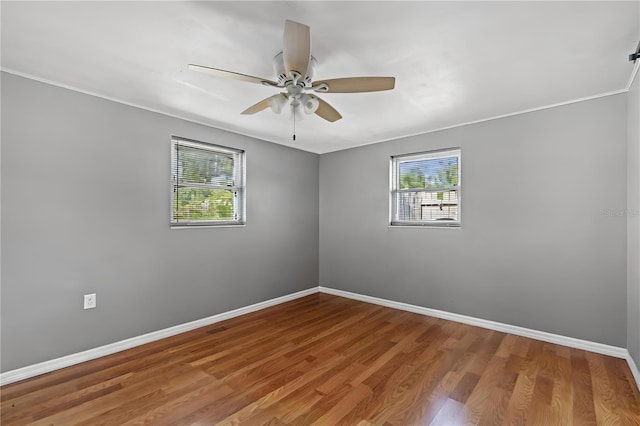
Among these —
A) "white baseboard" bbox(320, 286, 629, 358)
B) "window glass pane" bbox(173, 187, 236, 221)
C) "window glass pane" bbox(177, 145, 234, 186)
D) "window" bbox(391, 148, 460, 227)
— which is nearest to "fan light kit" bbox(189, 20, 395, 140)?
"window glass pane" bbox(177, 145, 234, 186)

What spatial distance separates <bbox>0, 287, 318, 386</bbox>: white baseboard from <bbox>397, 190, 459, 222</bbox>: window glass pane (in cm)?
234

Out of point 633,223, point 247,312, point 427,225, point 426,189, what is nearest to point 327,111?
point 426,189

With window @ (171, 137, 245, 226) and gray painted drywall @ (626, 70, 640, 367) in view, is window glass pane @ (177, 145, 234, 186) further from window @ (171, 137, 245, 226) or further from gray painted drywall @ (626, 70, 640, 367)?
gray painted drywall @ (626, 70, 640, 367)

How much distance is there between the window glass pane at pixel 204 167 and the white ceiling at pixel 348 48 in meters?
0.60

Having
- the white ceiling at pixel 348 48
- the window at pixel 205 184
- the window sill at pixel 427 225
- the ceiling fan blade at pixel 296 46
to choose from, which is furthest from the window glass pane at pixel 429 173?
the ceiling fan blade at pixel 296 46

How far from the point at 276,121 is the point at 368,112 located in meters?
1.04

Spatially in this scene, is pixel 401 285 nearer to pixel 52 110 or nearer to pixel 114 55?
pixel 114 55

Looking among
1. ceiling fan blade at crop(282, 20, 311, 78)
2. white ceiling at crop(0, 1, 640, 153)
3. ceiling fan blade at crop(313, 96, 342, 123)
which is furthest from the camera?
ceiling fan blade at crop(313, 96, 342, 123)

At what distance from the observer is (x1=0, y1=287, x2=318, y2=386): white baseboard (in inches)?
87.6

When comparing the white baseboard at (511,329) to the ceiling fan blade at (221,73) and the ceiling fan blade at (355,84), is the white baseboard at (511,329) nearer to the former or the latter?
the ceiling fan blade at (355,84)

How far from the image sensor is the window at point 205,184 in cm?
324

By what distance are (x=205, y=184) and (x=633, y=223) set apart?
4.04 m

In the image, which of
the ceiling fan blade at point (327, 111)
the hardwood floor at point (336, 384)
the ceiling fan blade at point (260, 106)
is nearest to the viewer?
the hardwood floor at point (336, 384)

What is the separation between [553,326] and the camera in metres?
2.88
